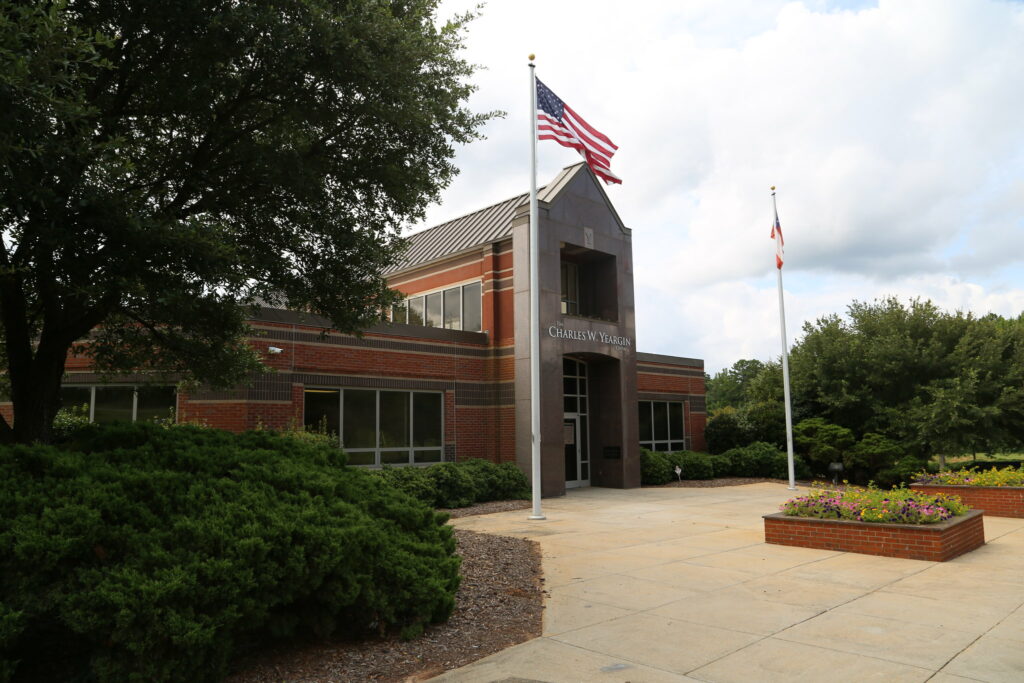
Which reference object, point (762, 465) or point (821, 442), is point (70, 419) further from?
point (821, 442)

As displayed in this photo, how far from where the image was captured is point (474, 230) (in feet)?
81.6

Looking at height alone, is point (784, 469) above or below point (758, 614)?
above

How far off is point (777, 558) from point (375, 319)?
658 cm

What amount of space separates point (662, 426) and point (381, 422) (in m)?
12.5

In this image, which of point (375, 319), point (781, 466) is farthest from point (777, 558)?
point (781, 466)

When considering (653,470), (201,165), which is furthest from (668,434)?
(201,165)

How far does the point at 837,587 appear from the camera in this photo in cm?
853

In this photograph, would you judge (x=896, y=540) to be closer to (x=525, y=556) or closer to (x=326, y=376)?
(x=525, y=556)

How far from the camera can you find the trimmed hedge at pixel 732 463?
24688 mm

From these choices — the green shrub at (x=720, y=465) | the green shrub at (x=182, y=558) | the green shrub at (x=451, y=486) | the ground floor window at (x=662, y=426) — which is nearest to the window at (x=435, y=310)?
the green shrub at (x=451, y=486)

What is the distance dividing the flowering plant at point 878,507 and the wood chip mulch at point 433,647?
5447 mm

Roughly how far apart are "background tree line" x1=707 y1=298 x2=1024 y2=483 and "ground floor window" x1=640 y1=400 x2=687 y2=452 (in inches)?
69.6

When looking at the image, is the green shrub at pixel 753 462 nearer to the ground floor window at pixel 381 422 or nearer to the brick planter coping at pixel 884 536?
the ground floor window at pixel 381 422

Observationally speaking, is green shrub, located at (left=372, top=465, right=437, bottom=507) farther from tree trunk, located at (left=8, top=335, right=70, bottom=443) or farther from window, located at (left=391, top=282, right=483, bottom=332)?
tree trunk, located at (left=8, top=335, right=70, bottom=443)
